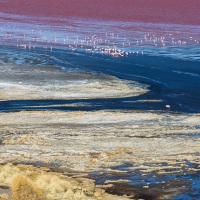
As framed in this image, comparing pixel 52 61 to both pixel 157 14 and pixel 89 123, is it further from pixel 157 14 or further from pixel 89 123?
pixel 157 14

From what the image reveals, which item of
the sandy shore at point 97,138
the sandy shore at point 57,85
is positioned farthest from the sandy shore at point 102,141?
the sandy shore at point 57,85

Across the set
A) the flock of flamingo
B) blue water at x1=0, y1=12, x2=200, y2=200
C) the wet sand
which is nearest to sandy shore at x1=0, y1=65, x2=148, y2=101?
the wet sand

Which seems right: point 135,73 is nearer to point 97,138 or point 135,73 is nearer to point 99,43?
point 97,138

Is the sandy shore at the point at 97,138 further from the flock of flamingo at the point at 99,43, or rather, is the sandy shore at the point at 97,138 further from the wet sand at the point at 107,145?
the flock of flamingo at the point at 99,43

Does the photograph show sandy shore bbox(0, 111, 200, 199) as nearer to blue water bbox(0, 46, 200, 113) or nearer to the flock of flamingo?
blue water bbox(0, 46, 200, 113)

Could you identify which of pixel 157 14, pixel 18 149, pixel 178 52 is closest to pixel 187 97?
pixel 18 149

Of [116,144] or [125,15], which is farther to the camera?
[125,15]
